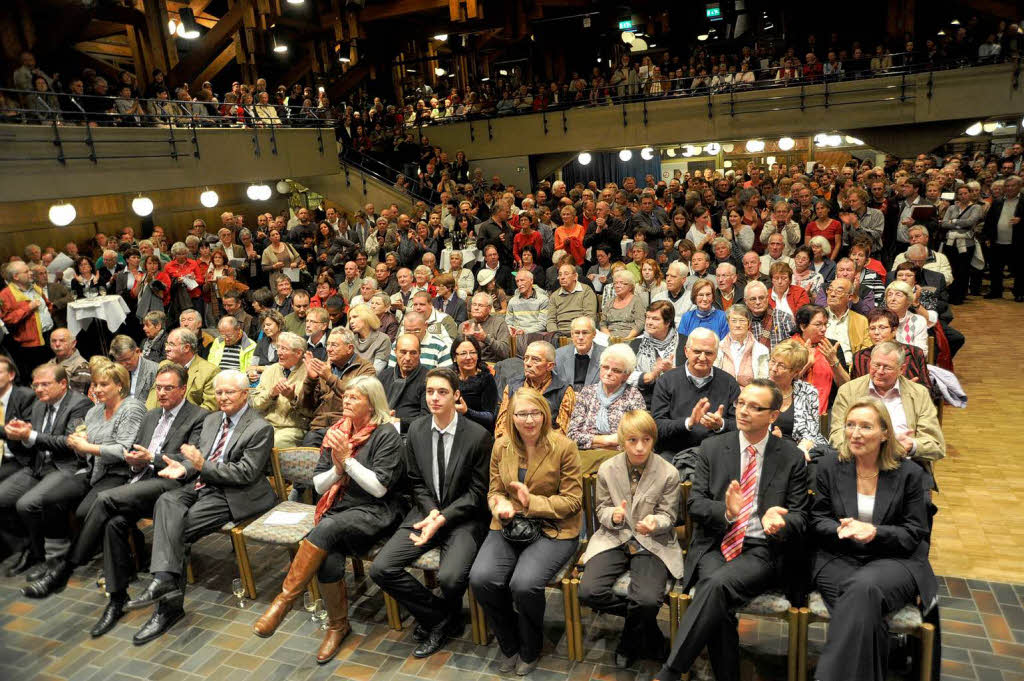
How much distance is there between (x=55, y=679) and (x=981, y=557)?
4.58 metres

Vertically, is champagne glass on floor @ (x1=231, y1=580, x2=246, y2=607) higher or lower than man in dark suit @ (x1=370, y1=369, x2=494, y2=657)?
lower

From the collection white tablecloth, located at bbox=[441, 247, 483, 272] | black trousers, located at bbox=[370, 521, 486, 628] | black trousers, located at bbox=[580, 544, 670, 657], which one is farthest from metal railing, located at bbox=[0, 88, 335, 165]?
black trousers, located at bbox=[580, 544, 670, 657]

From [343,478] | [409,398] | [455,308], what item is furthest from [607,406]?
[455,308]

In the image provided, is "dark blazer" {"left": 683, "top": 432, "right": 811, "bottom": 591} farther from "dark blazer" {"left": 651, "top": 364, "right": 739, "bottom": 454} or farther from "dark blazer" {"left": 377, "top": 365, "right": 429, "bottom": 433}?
"dark blazer" {"left": 377, "top": 365, "right": 429, "bottom": 433}

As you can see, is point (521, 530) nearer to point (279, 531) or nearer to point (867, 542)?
point (279, 531)

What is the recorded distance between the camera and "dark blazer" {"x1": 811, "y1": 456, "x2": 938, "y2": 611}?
2.76 metres

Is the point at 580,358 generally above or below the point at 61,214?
below

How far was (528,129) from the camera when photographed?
15031 mm

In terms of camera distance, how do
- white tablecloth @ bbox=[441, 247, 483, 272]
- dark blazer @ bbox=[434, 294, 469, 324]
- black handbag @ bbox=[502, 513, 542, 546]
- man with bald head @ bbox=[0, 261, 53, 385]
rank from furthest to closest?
white tablecloth @ bbox=[441, 247, 483, 272]
man with bald head @ bbox=[0, 261, 53, 385]
dark blazer @ bbox=[434, 294, 469, 324]
black handbag @ bbox=[502, 513, 542, 546]

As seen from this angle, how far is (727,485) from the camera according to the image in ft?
10.1

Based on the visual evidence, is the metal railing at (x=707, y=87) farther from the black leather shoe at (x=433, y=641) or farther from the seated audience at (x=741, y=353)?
the black leather shoe at (x=433, y=641)

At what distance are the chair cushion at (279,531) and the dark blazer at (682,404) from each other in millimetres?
1908

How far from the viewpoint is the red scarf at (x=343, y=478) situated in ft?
11.7

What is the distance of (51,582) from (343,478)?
1.99 m
